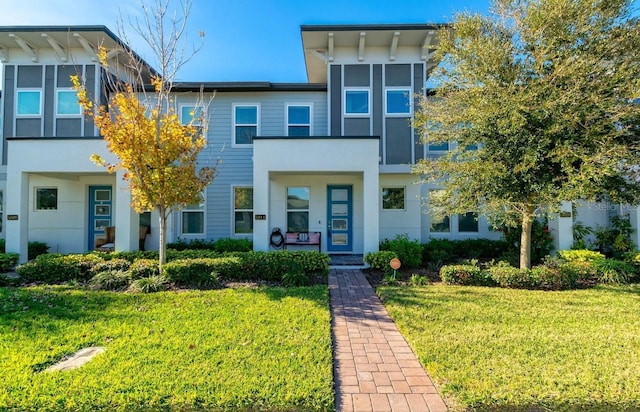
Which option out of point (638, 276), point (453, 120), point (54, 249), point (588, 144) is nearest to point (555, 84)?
point (588, 144)

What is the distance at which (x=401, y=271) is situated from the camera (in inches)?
347

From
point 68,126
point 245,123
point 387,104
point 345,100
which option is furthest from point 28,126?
point 387,104

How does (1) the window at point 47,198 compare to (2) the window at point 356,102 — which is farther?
(1) the window at point 47,198

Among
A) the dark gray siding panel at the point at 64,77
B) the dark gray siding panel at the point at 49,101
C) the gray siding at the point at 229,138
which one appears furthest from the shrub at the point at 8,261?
the dark gray siding panel at the point at 64,77

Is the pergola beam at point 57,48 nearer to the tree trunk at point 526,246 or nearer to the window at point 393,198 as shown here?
the window at point 393,198

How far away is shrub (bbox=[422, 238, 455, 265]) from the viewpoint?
9.88 meters

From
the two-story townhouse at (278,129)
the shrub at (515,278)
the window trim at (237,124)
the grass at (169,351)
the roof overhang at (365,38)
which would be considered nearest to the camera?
the grass at (169,351)

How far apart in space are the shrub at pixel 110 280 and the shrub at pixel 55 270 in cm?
71

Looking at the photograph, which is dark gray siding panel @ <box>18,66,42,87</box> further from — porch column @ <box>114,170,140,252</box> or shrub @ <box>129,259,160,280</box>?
shrub @ <box>129,259,160,280</box>

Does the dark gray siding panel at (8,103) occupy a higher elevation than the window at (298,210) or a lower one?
higher

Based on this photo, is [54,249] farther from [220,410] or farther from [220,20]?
[220,410]

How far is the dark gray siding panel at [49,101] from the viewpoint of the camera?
11.5 metres

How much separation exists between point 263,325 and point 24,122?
41.6ft

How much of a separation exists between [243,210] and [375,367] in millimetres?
9119
